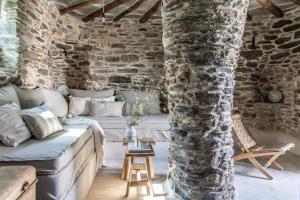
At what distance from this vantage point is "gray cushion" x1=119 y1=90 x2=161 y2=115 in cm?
488

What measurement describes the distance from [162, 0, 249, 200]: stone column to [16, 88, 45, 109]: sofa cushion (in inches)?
85.7

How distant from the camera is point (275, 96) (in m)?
4.96

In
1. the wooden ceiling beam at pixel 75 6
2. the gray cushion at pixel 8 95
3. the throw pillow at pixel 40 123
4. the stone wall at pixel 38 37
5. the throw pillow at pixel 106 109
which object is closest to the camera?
the throw pillow at pixel 40 123

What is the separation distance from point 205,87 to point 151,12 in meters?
2.87

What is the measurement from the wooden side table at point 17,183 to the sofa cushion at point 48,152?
0.50 meters

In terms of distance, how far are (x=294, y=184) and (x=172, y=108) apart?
191 cm

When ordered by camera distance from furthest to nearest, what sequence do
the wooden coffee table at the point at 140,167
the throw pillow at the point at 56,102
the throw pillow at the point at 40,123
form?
the throw pillow at the point at 56,102 → the wooden coffee table at the point at 140,167 → the throw pillow at the point at 40,123

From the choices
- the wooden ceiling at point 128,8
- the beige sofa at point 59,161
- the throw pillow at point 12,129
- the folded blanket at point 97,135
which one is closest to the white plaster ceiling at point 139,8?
the wooden ceiling at point 128,8

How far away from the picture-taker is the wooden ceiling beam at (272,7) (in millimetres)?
4079

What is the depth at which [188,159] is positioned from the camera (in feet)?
7.66

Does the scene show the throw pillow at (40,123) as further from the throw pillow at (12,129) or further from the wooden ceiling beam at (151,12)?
the wooden ceiling beam at (151,12)

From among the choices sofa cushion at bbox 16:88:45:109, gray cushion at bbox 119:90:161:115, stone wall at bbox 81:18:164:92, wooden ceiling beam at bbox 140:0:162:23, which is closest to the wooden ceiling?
wooden ceiling beam at bbox 140:0:162:23

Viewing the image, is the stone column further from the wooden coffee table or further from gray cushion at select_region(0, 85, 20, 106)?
gray cushion at select_region(0, 85, 20, 106)

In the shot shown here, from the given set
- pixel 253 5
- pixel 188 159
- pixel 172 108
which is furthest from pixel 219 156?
pixel 253 5
